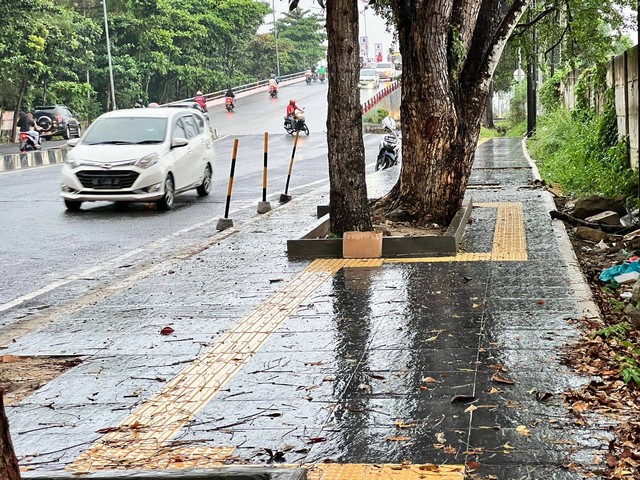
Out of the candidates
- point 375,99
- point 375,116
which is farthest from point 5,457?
point 375,99

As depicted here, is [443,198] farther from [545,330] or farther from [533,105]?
[533,105]

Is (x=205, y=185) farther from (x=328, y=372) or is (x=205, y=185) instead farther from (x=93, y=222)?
(x=328, y=372)

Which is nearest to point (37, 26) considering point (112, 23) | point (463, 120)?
point (112, 23)

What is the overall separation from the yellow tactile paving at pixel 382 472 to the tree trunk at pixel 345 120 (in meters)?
6.02

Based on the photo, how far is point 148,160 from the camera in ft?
52.3

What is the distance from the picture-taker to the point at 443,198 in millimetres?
11586

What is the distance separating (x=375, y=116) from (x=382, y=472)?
49503 mm

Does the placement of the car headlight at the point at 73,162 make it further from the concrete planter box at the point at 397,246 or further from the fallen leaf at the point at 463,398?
the fallen leaf at the point at 463,398

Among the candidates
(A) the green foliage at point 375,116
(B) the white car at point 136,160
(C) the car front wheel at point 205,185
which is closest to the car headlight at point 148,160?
(B) the white car at point 136,160

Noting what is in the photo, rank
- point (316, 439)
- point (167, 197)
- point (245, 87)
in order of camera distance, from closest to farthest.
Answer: point (316, 439), point (167, 197), point (245, 87)

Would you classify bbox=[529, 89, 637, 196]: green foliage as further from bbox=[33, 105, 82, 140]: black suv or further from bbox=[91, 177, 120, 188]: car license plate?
bbox=[33, 105, 82, 140]: black suv

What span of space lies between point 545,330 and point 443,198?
5159 millimetres

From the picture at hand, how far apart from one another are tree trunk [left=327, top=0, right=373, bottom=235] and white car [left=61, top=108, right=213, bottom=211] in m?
6.45

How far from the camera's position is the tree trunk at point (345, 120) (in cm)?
991
